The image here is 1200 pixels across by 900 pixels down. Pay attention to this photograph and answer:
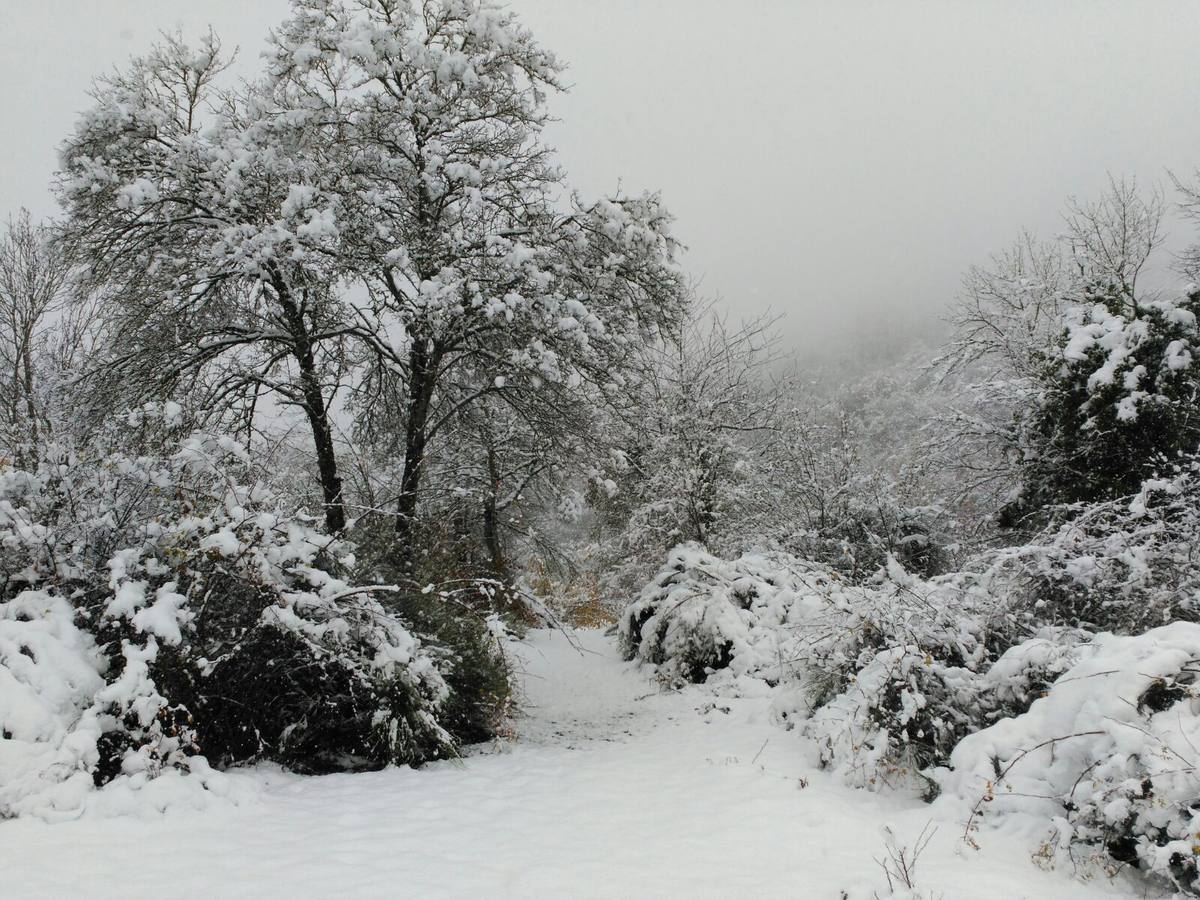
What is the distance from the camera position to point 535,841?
12.2ft

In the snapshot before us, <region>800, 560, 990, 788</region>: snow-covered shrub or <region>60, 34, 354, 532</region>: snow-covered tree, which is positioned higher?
<region>60, 34, 354, 532</region>: snow-covered tree

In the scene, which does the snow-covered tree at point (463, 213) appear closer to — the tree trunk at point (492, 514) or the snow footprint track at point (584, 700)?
the snow footprint track at point (584, 700)

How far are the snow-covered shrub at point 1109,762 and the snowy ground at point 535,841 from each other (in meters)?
0.24

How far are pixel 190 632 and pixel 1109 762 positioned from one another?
5769 mm

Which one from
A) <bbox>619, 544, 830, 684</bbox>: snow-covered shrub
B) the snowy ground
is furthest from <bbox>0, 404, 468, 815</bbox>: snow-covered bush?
<bbox>619, 544, 830, 684</bbox>: snow-covered shrub

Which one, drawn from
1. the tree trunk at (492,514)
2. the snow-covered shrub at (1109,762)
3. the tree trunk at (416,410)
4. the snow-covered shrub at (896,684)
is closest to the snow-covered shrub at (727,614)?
the snow-covered shrub at (896,684)

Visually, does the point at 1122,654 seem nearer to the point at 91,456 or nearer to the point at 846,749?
the point at 846,749

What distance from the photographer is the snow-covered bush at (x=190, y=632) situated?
4125 millimetres

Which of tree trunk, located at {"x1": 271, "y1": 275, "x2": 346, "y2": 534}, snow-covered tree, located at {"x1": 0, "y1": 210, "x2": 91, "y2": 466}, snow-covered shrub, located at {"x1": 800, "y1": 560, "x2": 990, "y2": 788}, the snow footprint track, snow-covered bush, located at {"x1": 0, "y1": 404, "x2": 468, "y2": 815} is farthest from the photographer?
snow-covered tree, located at {"x1": 0, "y1": 210, "x2": 91, "y2": 466}

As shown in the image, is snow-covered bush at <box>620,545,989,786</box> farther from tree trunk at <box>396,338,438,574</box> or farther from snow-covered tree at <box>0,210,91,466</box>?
snow-covered tree at <box>0,210,91,466</box>

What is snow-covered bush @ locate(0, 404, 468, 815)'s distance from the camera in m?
4.12

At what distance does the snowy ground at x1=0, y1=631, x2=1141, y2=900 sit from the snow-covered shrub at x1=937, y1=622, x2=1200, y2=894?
0.79ft

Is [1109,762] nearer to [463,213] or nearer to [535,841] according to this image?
[535,841]

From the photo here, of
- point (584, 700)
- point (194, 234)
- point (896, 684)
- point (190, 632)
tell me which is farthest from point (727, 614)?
point (194, 234)
